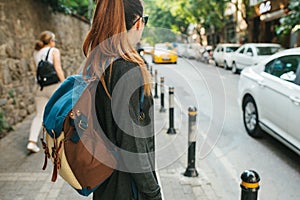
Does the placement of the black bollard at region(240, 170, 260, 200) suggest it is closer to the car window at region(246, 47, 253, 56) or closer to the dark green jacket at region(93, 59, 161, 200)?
the dark green jacket at region(93, 59, 161, 200)

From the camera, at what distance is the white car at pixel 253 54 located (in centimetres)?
1466

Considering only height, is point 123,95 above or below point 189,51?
below

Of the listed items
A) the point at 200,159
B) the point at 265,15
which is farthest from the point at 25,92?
the point at 265,15

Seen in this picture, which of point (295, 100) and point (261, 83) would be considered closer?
point (295, 100)

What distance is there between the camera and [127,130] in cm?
150

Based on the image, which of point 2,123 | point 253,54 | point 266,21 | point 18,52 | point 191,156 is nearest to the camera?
point 191,156

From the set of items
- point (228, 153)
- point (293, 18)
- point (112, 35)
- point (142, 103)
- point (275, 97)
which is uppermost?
point (293, 18)

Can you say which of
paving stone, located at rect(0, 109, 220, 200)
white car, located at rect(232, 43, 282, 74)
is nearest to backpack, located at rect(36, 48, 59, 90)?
paving stone, located at rect(0, 109, 220, 200)

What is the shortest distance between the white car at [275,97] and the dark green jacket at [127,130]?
3.02 m

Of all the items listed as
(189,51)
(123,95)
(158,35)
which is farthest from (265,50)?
(123,95)

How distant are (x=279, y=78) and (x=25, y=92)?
5.04 meters

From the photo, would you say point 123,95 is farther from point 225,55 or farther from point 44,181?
point 225,55

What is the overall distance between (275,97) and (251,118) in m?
1.01

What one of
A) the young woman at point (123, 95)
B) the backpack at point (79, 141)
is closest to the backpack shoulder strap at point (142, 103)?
the young woman at point (123, 95)
